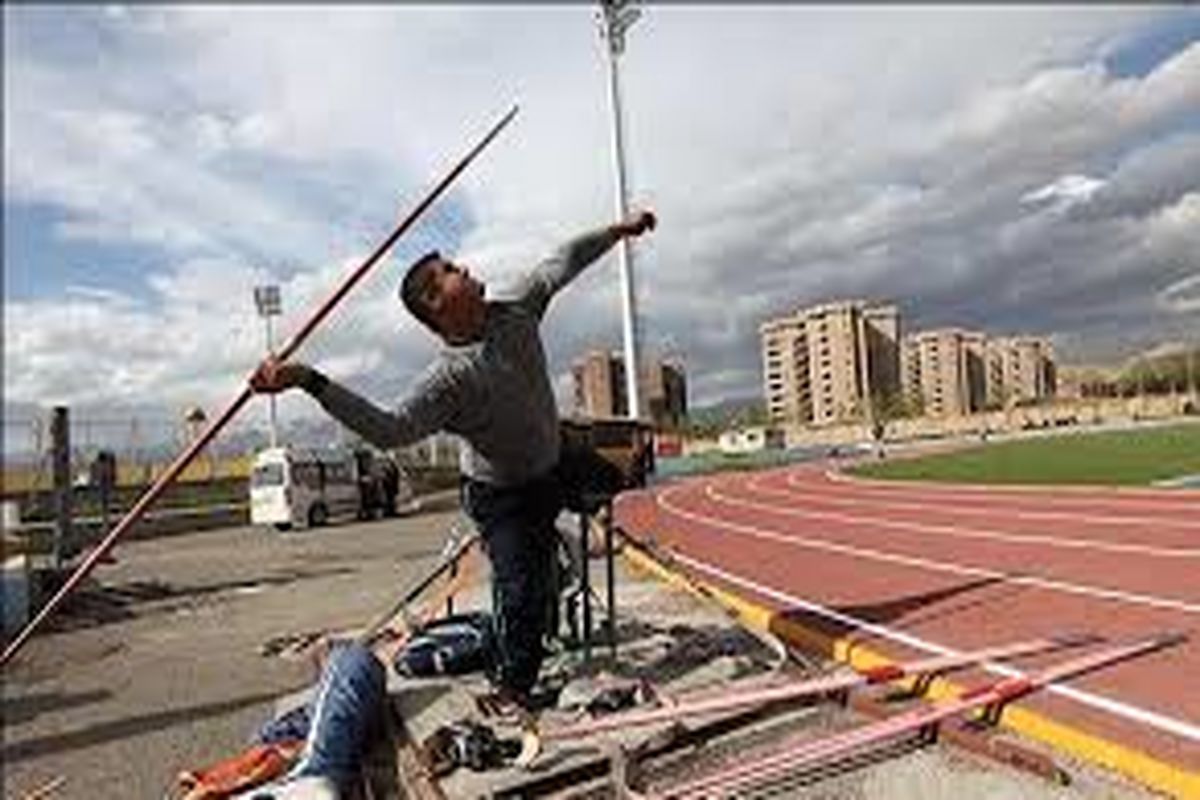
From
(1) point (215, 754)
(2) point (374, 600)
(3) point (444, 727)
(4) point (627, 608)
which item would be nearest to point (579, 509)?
(3) point (444, 727)

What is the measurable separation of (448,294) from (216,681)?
5.10m

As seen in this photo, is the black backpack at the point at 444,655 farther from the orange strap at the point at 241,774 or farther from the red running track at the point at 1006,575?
the red running track at the point at 1006,575

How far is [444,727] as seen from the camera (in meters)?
6.35

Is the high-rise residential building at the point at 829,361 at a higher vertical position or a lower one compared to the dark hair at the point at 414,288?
higher

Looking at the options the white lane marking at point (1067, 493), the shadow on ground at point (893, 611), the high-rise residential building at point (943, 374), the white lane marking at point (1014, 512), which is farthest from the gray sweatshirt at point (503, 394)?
the high-rise residential building at point (943, 374)

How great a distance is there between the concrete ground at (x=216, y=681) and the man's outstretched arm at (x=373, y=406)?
52.7 inches

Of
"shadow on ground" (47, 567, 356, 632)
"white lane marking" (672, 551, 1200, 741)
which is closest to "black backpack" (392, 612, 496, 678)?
"white lane marking" (672, 551, 1200, 741)

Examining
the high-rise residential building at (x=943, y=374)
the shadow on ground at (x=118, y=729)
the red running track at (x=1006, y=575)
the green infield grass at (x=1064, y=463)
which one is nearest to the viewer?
the red running track at (x=1006, y=575)

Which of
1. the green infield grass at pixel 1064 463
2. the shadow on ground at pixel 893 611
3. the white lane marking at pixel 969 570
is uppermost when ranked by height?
the green infield grass at pixel 1064 463

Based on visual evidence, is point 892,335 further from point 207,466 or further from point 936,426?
point 207,466

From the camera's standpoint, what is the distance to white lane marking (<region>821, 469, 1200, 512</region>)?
17016 mm

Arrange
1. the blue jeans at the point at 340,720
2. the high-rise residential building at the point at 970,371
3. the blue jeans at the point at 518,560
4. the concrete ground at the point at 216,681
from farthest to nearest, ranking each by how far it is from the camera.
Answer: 1. the high-rise residential building at the point at 970,371
2. the blue jeans at the point at 518,560
3. the blue jeans at the point at 340,720
4. the concrete ground at the point at 216,681

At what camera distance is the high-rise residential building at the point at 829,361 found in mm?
62406

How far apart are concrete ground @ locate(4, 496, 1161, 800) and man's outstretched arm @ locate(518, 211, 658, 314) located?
1.93 metres
